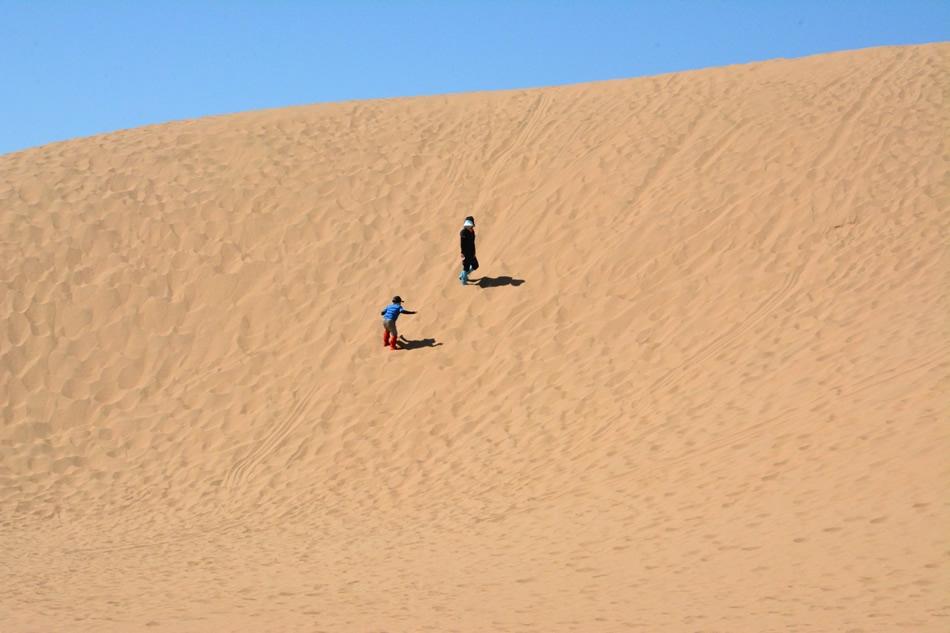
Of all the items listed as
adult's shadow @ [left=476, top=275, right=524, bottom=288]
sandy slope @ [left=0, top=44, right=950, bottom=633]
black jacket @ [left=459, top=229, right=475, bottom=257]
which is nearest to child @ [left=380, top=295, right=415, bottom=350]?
sandy slope @ [left=0, top=44, right=950, bottom=633]

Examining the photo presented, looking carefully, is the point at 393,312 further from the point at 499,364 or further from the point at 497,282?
the point at 497,282

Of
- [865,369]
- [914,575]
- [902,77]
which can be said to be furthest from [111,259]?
[902,77]

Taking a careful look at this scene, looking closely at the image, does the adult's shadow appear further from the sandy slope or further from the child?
the child

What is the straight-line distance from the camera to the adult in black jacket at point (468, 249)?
1512 cm

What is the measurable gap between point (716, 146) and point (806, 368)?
7.60 meters

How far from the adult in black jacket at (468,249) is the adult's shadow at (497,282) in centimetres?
30

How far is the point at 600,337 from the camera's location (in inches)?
542

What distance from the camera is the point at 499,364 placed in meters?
13.8

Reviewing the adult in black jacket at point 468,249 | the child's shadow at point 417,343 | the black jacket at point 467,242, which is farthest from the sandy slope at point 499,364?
the black jacket at point 467,242

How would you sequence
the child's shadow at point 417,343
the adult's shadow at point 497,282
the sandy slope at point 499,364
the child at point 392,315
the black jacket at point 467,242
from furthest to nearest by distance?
the adult's shadow at point 497,282, the black jacket at point 467,242, the child's shadow at point 417,343, the child at point 392,315, the sandy slope at point 499,364

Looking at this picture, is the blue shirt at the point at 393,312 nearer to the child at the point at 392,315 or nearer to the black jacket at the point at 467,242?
the child at the point at 392,315

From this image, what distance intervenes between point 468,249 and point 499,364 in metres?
2.37

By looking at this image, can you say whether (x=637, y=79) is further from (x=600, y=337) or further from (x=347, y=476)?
(x=347, y=476)

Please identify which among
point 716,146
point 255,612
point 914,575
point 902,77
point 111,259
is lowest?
point 255,612
